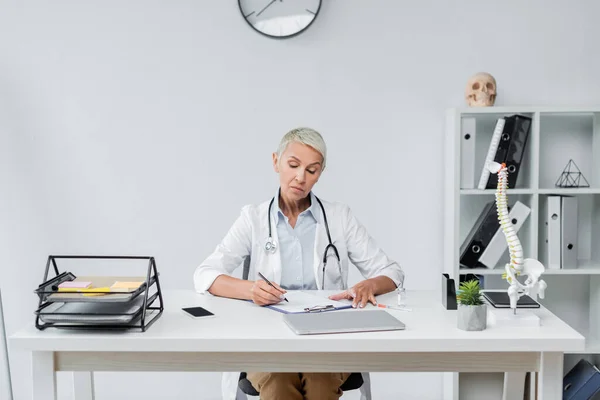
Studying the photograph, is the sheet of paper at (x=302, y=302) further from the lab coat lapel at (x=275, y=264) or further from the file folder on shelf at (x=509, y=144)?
the file folder on shelf at (x=509, y=144)

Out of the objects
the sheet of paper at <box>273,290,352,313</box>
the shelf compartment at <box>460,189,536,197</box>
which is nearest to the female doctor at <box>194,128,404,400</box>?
the sheet of paper at <box>273,290,352,313</box>

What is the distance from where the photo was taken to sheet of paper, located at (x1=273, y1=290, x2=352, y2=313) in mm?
2027

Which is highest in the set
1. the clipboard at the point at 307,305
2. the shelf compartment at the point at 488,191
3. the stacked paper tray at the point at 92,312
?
the shelf compartment at the point at 488,191

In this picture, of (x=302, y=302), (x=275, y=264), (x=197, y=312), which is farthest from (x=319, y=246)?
(x=197, y=312)

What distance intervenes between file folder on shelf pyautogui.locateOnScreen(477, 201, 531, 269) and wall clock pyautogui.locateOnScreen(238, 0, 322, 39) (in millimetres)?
1361

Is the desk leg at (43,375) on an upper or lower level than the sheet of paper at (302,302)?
lower

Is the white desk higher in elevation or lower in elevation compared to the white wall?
lower

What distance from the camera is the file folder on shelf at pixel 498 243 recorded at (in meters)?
3.13

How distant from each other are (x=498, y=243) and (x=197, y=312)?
5.65 ft

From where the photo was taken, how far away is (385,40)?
329cm

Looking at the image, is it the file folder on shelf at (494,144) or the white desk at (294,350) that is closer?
the white desk at (294,350)

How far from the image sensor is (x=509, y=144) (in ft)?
10.1

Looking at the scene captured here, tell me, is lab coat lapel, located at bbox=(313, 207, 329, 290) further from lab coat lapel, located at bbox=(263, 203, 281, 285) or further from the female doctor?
lab coat lapel, located at bbox=(263, 203, 281, 285)

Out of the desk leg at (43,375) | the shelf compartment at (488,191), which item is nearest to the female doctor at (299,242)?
the desk leg at (43,375)
